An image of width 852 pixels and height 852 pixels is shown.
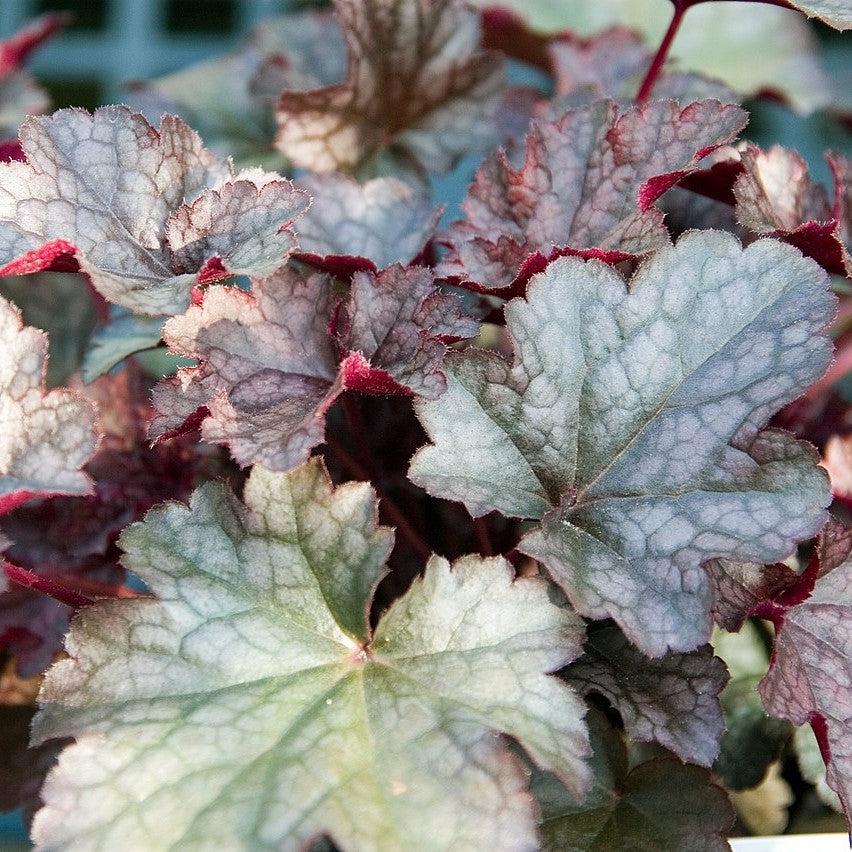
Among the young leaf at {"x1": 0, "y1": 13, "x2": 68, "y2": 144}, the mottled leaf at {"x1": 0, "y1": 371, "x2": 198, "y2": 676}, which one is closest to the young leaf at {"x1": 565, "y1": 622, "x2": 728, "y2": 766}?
the mottled leaf at {"x1": 0, "y1": 371, "x2": 198, "y2": 676}

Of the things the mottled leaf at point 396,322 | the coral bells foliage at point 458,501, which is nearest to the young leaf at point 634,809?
the coral bells foliage at point 458,501

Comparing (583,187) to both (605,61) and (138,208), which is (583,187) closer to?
(138,208)

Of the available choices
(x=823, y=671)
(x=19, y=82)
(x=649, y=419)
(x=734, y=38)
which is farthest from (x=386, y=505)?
(x=734, y=38)

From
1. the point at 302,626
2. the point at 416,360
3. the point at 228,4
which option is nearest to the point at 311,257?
the point at 416,360

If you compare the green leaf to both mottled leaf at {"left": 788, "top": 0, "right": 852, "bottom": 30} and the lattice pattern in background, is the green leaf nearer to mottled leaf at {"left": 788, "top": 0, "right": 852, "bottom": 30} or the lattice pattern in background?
mottled leaf at {"left": 788, "top": 0, "right": 852, "bottom": 30}

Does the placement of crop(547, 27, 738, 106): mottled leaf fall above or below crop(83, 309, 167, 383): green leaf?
above

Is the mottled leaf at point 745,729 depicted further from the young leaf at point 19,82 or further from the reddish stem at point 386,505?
the young leaf at point 19,82
